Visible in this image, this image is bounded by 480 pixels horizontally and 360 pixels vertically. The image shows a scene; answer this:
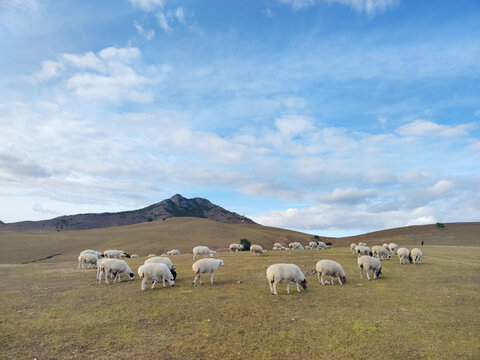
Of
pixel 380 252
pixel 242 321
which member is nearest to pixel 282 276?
pixel 242 321

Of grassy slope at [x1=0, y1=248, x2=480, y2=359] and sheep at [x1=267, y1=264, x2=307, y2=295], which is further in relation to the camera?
sheep at [x1=267, y1=264, x2=307, y2=295]

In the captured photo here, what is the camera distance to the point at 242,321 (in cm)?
1073

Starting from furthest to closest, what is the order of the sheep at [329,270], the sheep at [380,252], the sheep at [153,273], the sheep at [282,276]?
the sheep at [380,252]
the sheep at [329,270]
the sheep at [153,273]
the sheep at [282,276]

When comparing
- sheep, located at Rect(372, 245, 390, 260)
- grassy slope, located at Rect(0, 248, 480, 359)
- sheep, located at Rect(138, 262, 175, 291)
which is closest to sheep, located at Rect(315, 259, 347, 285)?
grassy slope, located at Rect(0, 248, 480, 359)

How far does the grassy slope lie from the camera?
28.2 feet

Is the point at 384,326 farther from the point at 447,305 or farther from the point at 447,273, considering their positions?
the point at 447,273

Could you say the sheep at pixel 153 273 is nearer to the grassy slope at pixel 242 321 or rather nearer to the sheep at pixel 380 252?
the grassy slope at pixel 242 321

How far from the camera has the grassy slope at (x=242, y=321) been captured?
8.59m

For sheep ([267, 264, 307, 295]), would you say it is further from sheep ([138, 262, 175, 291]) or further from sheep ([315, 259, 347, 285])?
sheep ([138, 262, 175, 291])

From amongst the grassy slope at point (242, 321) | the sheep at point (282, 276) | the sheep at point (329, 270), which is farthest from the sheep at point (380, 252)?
the sheep at point (282, 276)

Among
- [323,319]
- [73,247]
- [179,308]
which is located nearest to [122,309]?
[179,308]

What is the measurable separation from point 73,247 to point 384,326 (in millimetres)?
66118

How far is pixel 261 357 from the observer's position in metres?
8.20

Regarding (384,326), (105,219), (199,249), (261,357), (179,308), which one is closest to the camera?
(261,357)
